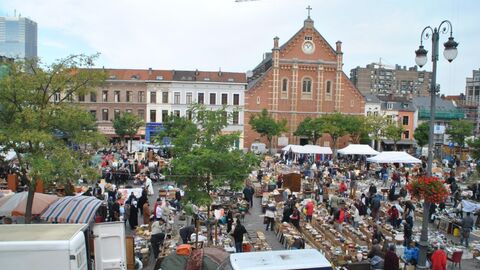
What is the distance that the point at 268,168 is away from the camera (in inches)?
1262

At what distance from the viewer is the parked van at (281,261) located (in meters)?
7.46

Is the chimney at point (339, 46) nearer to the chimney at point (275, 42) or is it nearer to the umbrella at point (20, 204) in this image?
the chimney at point (275, 42)

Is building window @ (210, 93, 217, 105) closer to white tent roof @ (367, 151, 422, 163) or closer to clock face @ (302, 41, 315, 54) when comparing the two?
clock face @ (302, 41, 315, 54)

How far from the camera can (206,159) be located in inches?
467

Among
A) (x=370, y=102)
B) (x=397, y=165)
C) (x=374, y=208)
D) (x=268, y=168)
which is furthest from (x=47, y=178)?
(x=370, y=102)

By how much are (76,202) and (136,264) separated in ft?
10.3

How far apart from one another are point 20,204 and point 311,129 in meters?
34.2

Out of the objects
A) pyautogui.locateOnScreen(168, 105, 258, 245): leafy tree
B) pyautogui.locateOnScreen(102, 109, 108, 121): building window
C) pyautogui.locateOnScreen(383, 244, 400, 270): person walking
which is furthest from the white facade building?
pyautogui.locateOnScreen(383, 244, 400, 270): person walking

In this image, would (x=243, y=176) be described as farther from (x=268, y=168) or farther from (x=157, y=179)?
(x=268, y=168)

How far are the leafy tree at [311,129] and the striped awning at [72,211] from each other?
32326 millimetres

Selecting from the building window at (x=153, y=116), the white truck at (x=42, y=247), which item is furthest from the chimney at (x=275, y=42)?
the white truck at (x=42, y=247)

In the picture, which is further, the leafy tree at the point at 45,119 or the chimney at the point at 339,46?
the chimney at the point at 339,46

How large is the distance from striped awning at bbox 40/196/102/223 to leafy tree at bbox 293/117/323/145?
32.3 m

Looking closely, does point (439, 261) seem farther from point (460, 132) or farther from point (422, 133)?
point (422, 133)
